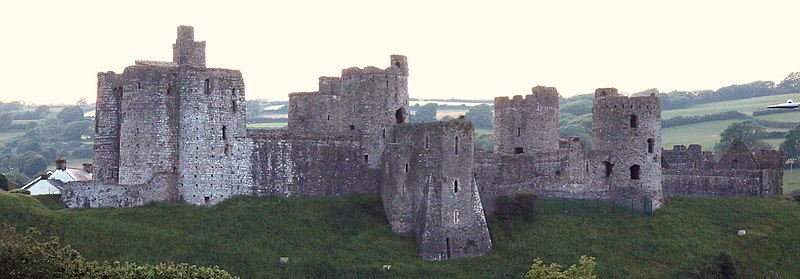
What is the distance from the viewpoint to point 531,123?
72250 millimetres

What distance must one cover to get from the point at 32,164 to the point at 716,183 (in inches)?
2834

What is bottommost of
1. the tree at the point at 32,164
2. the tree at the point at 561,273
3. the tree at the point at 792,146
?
the tree at the point at 561,273

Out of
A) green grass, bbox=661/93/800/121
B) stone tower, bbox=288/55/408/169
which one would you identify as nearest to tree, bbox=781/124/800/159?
green grass, bbox=661/93/800/121

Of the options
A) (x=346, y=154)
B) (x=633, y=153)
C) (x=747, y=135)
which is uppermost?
(x=346, y=154)

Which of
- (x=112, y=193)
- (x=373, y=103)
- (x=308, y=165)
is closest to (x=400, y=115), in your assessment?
(x=373, y=103)

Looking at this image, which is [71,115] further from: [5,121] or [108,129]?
[108,129]

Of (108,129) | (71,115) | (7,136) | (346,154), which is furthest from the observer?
(71,115)

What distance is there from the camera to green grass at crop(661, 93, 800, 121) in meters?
150

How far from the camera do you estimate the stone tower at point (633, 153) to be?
68188 millimetres

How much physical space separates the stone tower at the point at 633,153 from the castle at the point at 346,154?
55 millimetres

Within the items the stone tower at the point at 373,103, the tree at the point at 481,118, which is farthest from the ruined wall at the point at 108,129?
the tree at the point at 481,118

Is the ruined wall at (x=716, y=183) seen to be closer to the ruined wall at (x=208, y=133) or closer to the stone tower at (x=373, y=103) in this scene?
the stone tower at (x=373, y=103)

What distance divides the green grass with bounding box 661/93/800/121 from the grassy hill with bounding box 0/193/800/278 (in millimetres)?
82342

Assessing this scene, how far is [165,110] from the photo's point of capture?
6028 centimetres
